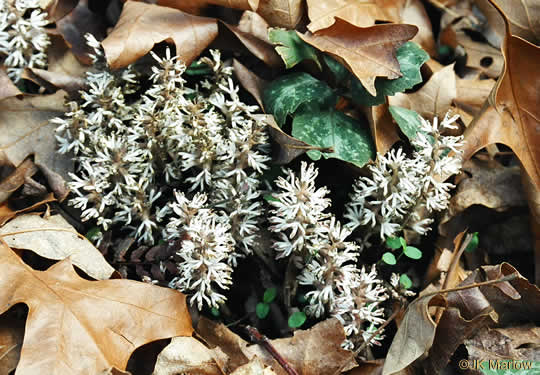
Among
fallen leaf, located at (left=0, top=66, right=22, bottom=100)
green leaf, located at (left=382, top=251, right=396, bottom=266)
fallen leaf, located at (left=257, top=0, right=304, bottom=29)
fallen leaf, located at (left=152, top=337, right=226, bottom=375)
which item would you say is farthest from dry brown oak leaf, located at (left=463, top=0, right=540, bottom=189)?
fallen leaf, located at (left=0, top=66, right=22, bottom=100)

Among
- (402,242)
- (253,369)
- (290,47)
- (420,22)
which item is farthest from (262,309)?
(420,22)

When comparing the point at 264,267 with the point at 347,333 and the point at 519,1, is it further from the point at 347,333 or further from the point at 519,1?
the point at 519,1

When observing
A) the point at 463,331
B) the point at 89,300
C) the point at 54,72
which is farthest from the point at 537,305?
the point at 54,72

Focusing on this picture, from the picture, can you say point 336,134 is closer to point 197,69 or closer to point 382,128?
point 382,128

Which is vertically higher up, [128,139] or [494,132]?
[128,139]

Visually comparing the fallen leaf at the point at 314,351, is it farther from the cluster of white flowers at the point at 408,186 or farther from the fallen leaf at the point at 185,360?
the cluster of white flowers at the point at 408,186

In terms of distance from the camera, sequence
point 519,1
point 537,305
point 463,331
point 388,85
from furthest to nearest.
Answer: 1. point 519,1
2. point 388,85
3. point 537,305
4. point 463,331

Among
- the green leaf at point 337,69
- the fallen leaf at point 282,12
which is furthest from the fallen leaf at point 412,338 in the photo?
the fallen leaf at point 282,12
